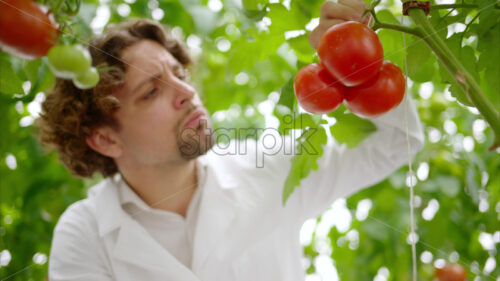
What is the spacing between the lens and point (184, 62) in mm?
1200

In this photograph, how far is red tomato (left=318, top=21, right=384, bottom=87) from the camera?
0.36 m

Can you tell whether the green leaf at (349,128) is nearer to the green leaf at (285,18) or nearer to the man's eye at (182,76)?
the green leaf at (285,18)

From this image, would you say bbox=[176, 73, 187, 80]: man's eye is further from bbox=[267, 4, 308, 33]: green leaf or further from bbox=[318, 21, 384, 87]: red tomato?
bbox=[318, 21, 384, 87]: red tomato

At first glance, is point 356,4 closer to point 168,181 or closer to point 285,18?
point 285,18

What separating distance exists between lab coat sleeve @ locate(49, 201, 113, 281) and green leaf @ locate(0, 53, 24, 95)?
541 mm

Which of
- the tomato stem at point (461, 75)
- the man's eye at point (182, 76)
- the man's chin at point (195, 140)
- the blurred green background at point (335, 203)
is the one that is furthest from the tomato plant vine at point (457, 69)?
the man's eye at point (182, 76)

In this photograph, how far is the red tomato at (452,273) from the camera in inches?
33.1

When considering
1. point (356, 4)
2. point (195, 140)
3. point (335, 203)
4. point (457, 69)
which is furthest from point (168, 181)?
point (457, 69)

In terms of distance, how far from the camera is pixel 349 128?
516mm

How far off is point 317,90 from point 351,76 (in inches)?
1.3

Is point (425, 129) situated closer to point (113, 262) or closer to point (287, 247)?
point (287, 247)

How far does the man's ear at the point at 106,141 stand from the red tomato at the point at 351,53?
2.27 ft

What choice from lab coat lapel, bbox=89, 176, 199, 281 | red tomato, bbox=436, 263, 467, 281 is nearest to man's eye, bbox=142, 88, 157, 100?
lab coat lapel, bbox=89, 176, 199, 281

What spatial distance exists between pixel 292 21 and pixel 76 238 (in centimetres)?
67
